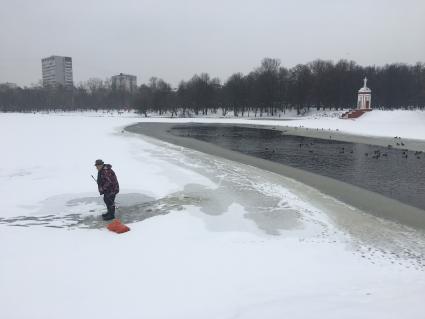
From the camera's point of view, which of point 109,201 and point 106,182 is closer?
point 106,182

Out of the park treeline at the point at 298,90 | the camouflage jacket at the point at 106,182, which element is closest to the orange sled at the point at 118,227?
the camouflage jacket at the point at 106,182

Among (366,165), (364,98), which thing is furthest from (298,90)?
(366,165)

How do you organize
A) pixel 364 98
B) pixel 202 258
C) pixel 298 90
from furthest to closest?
pixel 298 90 → pixel 364 98 → pixel 202 258

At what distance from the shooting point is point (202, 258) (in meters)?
7.34

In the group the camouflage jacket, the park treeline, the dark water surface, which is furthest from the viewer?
the park treeline

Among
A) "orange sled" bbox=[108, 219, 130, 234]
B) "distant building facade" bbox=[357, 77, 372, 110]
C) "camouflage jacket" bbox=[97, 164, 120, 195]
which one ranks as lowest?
"orange sled" bbox=[108, 219, 130, 234]

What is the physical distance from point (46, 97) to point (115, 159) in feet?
471

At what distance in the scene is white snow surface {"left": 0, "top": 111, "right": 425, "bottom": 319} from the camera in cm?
559

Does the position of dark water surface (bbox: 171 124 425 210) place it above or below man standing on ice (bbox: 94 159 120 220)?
below

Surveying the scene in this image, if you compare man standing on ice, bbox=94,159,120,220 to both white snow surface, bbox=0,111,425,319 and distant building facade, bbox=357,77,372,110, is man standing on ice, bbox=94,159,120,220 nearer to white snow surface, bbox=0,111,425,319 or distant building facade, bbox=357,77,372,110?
white snow surface, bbox=0,111,425,319

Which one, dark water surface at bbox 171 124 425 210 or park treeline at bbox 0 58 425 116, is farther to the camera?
park treeline at bbox 0 58 425 116

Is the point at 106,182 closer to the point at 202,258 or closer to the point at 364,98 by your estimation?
the point at 202,258

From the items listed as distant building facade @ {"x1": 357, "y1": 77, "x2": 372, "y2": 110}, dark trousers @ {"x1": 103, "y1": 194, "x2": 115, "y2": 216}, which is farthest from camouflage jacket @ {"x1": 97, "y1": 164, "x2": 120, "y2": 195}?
distant building facade @ {"x1": 357, "y1": 77, "x2": 372, "y2": 110}

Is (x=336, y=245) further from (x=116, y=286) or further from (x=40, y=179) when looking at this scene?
(x=40, y=179)
